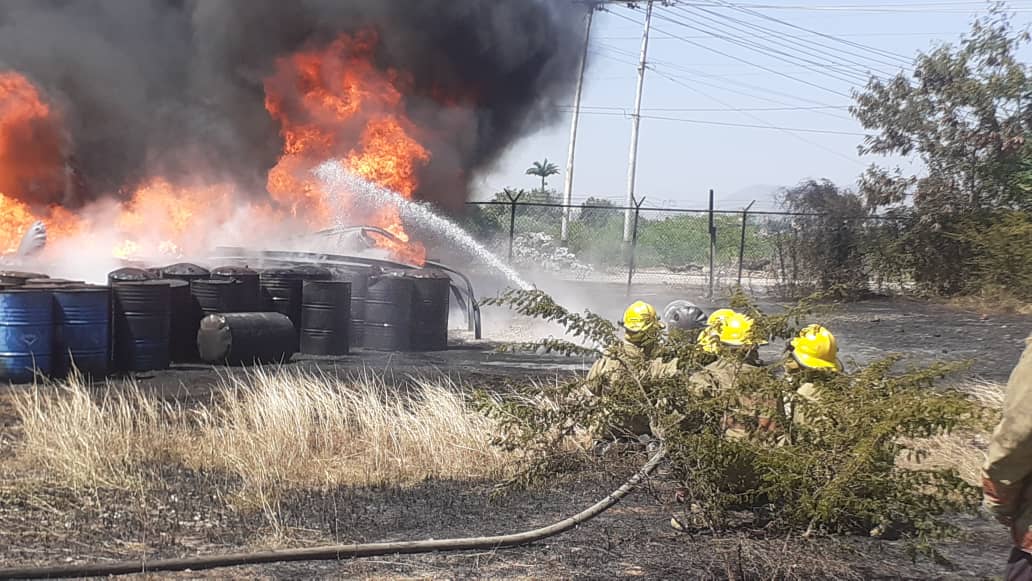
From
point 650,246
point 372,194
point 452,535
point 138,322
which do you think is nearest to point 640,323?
point 452,535

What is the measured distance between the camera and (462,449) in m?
7.16

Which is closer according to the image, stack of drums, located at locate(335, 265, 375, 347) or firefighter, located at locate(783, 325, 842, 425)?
firefighter, located at locate(783, 325, 842, 425)

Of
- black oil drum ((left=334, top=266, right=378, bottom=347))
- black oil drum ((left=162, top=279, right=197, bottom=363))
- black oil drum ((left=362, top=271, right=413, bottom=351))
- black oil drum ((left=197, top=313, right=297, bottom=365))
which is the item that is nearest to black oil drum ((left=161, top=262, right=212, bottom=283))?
black oil drum ((left=162, top=279, right=197, bottom=363))

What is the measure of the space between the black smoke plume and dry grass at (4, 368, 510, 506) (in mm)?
13302

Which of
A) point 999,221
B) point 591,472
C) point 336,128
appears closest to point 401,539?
point 591,472

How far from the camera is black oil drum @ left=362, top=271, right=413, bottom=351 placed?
1377 centimetres

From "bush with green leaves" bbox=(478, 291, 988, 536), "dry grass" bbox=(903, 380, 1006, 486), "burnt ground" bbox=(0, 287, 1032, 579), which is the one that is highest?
"bush with green leaves" bbox=(478, 291, 988, 536)

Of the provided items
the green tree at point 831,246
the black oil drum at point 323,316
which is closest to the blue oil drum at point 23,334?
the black oil drum at point 323,316

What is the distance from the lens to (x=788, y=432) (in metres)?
5.03

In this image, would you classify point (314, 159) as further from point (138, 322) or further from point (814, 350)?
point (814, 350)

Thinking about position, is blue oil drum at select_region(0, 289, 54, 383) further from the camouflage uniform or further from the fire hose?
the camouflage uniform

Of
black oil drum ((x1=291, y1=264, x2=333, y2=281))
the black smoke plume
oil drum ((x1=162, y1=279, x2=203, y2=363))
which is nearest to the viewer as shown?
oil drum ((x1=162, y1=279, x2=203, y2=363))

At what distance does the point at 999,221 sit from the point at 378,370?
13.5m

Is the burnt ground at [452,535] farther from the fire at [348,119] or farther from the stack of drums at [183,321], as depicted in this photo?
the fire at [348,119]
